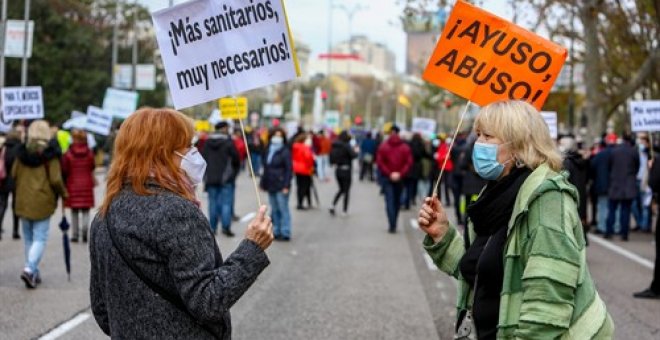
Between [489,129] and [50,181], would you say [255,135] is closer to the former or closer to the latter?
[50,181]

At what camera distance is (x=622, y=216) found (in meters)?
19.2

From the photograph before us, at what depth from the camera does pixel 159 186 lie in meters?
3.80

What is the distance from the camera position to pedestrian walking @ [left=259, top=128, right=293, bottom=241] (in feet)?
55.6

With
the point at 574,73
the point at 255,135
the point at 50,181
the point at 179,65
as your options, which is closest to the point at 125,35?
the point at 255,135

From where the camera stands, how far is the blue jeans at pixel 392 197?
18.8m

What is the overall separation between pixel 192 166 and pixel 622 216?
53.2ft

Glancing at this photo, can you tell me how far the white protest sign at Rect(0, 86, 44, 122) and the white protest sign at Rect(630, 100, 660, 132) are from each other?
35.6 feet

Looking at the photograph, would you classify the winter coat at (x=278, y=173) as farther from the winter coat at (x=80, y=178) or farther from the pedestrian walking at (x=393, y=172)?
the winter coat at (x=80, y=178)

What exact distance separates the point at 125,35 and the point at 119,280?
6118cm

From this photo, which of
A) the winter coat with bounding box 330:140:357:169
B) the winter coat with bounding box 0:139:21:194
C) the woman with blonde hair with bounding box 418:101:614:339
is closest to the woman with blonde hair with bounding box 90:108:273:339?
the woman with blonde hair with bounding box 418:101:614:339

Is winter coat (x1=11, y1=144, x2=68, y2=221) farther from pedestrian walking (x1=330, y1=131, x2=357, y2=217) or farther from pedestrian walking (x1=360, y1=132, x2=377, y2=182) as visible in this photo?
pedestrian walking (x1=360, y1=132, x2=377, y2=182)

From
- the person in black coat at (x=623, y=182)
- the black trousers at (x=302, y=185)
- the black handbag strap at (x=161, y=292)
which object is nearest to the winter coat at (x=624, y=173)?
the person in black coat at (x=623, y=182)

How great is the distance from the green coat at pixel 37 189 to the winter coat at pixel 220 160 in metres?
5.27

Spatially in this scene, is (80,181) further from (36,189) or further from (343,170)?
(343,170)
